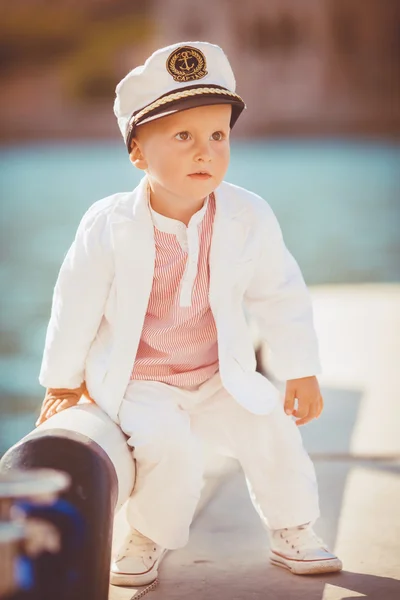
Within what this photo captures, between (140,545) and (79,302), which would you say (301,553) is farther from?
(79,302)

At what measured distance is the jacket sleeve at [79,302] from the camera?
7.20 feet

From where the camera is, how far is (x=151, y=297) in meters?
2.24

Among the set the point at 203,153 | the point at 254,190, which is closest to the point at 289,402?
the point at 203,153

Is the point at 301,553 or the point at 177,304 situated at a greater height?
the point at 177,304

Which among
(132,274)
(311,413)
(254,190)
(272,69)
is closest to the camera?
(132,274)

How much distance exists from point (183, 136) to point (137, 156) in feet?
0.55

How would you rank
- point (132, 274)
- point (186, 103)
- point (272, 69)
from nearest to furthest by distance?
1. point (186, 103)
2. point (132, 274)
3. point (272, 69)

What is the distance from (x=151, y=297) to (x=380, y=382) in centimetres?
156

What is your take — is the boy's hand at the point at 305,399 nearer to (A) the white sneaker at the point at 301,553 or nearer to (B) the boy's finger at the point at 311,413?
(B) the boy's finger at the point at 311,413

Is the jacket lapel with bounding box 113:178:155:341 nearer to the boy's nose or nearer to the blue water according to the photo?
the boy's nose

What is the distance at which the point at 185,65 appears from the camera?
7.04 feet

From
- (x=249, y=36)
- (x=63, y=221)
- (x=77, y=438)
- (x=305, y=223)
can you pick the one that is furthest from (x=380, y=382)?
(x=249, y=36)

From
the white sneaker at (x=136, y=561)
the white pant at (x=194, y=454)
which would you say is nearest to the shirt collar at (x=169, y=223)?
the white pant at (x=194, y=454)

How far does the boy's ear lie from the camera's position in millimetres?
2268
